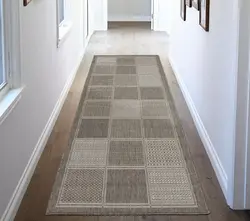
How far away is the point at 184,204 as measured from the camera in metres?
2.89

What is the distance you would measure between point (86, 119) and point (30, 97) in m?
1.23

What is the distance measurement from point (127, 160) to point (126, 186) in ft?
1.48

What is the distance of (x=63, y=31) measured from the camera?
5.29 metres

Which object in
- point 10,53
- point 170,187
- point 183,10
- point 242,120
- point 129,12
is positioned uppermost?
point 183,10

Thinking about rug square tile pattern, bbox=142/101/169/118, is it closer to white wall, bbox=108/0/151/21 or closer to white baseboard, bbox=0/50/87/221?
white baseboard, bbox=0/50/87/221

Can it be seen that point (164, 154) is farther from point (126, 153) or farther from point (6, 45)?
point (6, 45)

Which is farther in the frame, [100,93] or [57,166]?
[100,93]

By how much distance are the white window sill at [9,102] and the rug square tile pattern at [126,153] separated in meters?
0.90

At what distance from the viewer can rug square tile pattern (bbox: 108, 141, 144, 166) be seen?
139 inches

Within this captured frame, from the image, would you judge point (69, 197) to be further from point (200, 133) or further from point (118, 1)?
point (118, 1)

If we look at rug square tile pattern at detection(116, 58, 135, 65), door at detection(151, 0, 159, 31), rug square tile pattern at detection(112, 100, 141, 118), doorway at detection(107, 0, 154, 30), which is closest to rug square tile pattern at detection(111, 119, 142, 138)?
rug square tile pattern at detection(112, 100, 141, 118)

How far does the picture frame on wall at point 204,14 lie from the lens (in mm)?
3744

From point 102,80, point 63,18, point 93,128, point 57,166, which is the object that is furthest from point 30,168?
point 63,18

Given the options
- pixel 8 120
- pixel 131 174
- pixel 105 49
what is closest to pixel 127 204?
pixel 131 174
